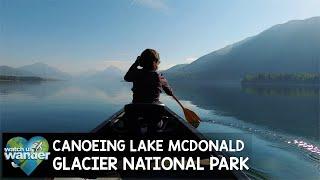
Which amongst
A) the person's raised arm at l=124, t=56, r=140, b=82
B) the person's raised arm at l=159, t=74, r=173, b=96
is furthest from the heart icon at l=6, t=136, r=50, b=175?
the person's raised arm at l=159, t=74, r=173, b=96

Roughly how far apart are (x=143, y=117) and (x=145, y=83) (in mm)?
806

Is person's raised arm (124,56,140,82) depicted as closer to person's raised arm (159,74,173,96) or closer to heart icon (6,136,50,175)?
person's raised arm (159,74,173,96)

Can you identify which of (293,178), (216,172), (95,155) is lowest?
(293,178)

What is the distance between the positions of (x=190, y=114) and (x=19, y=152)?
555 centimetres

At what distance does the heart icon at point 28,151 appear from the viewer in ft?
22.4

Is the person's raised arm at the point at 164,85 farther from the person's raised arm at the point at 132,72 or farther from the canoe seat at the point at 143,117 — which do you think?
the person's raised arm at the point at 132,72

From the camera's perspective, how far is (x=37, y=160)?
6.89 m

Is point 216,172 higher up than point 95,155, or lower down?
lower down

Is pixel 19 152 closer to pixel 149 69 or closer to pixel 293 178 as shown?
pixel 149 69

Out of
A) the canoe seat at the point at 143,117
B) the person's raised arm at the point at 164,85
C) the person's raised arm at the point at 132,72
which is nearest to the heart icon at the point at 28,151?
the canoe seat at the point at 143,117

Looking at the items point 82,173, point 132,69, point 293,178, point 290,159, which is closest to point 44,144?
point 82,173

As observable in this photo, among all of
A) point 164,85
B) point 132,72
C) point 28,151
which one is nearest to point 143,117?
point 164,85

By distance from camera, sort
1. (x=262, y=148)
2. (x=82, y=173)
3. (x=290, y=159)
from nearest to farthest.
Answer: (x=82, y=173), (x=290, y=159), (x=262, y=148)

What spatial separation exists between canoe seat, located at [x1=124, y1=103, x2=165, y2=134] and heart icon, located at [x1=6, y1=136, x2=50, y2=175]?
196 cm
